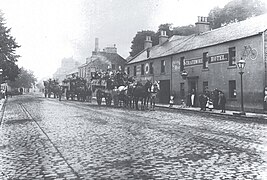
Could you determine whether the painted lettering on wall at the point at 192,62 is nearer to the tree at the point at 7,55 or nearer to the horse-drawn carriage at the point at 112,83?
the horse-drawn carriage at the point at 112,83

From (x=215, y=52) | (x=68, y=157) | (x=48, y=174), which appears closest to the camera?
(x=48, y=174)

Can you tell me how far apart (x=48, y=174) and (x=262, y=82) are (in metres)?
17.5

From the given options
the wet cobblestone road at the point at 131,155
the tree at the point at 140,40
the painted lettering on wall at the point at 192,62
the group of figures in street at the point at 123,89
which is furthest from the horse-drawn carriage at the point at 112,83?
the tree at the point at 140,40

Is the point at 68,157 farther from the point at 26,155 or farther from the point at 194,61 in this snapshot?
the point at 194,61

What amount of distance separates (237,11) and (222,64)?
20616 mm

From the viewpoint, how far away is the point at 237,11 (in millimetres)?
40344

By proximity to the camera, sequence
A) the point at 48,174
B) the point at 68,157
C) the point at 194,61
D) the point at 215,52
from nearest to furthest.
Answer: the point at 48,174 → the point at 68,157 → the point at 215,52 → the point at 194,61

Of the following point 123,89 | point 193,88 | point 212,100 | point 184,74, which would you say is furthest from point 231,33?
point 123,89

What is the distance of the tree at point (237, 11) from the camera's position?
126 ft

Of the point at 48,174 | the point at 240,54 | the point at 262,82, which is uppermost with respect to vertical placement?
the point at 240,54

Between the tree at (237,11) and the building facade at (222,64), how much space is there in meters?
10.8

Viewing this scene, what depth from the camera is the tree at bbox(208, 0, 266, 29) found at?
38.5 metres

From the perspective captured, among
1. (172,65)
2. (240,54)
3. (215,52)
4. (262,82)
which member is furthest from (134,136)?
(172,65)

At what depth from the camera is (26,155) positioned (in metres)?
6.25
